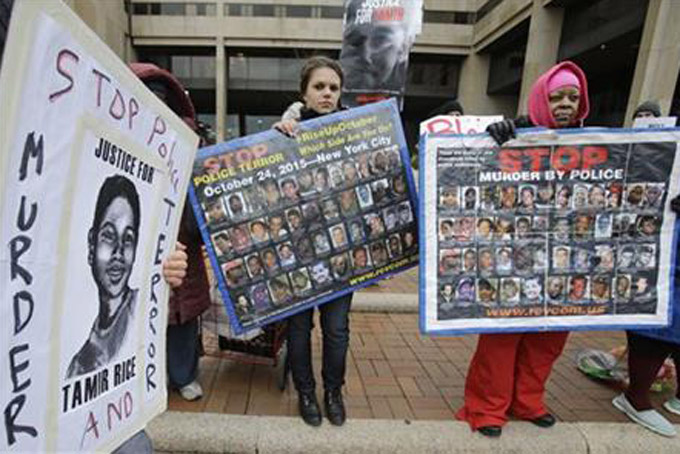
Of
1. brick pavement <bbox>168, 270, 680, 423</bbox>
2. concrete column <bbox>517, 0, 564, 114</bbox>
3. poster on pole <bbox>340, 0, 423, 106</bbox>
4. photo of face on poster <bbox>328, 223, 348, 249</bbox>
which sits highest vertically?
concrete column <bbox>517, 0, 564, 114</bbox>

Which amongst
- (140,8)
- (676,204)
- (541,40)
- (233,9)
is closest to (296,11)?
(233,9)

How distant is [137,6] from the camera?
73.2ft

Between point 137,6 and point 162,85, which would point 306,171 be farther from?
point 137,6

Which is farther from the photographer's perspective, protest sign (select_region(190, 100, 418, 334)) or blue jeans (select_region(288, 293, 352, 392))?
blue jeans (select_region(288, 293, 352, 392))

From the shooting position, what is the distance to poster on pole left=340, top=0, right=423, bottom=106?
493cm

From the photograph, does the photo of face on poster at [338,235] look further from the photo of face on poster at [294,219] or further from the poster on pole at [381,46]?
the poster on pole at [381,46]

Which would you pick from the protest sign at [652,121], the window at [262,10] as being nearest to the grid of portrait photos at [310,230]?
the protest sign at [652,121]

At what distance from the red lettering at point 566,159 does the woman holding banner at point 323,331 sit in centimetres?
117

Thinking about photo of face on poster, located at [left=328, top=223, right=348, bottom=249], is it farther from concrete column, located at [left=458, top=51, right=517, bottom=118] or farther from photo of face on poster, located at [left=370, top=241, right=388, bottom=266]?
concrete column, located at [left=458, top=51, right=517, bottom=118]

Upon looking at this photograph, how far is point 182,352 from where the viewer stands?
2342mm

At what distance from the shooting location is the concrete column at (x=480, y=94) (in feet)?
75.0

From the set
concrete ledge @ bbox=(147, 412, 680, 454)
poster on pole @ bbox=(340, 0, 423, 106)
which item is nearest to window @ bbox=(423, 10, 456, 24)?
poster on pole @ bbox=(340, 0, 423, 106)

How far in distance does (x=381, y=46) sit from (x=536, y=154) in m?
3.70

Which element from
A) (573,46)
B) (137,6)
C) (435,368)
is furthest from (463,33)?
(435,368)
